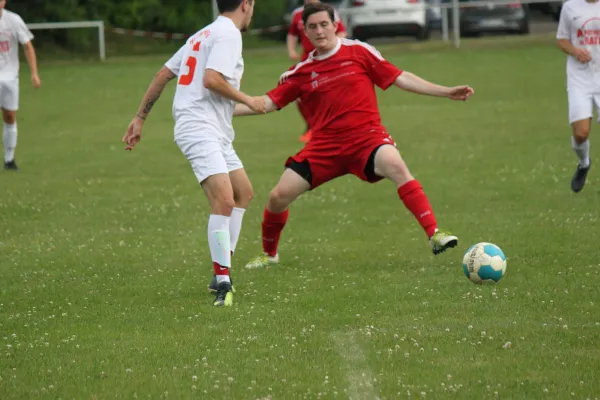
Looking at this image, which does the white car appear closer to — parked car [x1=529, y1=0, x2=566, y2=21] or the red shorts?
parked car [x1=529, y1=0, x2=566, y2=21]

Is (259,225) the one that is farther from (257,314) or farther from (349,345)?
(349,345)

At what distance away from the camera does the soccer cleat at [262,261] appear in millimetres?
A: 9616

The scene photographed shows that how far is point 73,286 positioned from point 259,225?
3.41m

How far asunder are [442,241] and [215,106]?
199cm

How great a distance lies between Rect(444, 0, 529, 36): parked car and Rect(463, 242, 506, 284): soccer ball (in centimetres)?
2638

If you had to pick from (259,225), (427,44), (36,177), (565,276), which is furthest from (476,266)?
(427,44)

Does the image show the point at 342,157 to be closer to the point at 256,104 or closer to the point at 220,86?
the point at 256,104

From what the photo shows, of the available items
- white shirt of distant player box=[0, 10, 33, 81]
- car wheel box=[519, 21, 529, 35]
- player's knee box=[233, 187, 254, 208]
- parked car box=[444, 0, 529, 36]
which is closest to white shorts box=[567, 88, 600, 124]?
player's knee box=[233, 187, 254, 208]

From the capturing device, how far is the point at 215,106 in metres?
8.24

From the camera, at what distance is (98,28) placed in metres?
34.5

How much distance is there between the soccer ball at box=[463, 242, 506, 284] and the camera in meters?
8.27

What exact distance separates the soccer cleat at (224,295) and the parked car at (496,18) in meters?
27.1

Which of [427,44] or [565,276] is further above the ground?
[565,276]

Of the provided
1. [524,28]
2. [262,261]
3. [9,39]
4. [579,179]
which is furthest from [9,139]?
[524,28]
